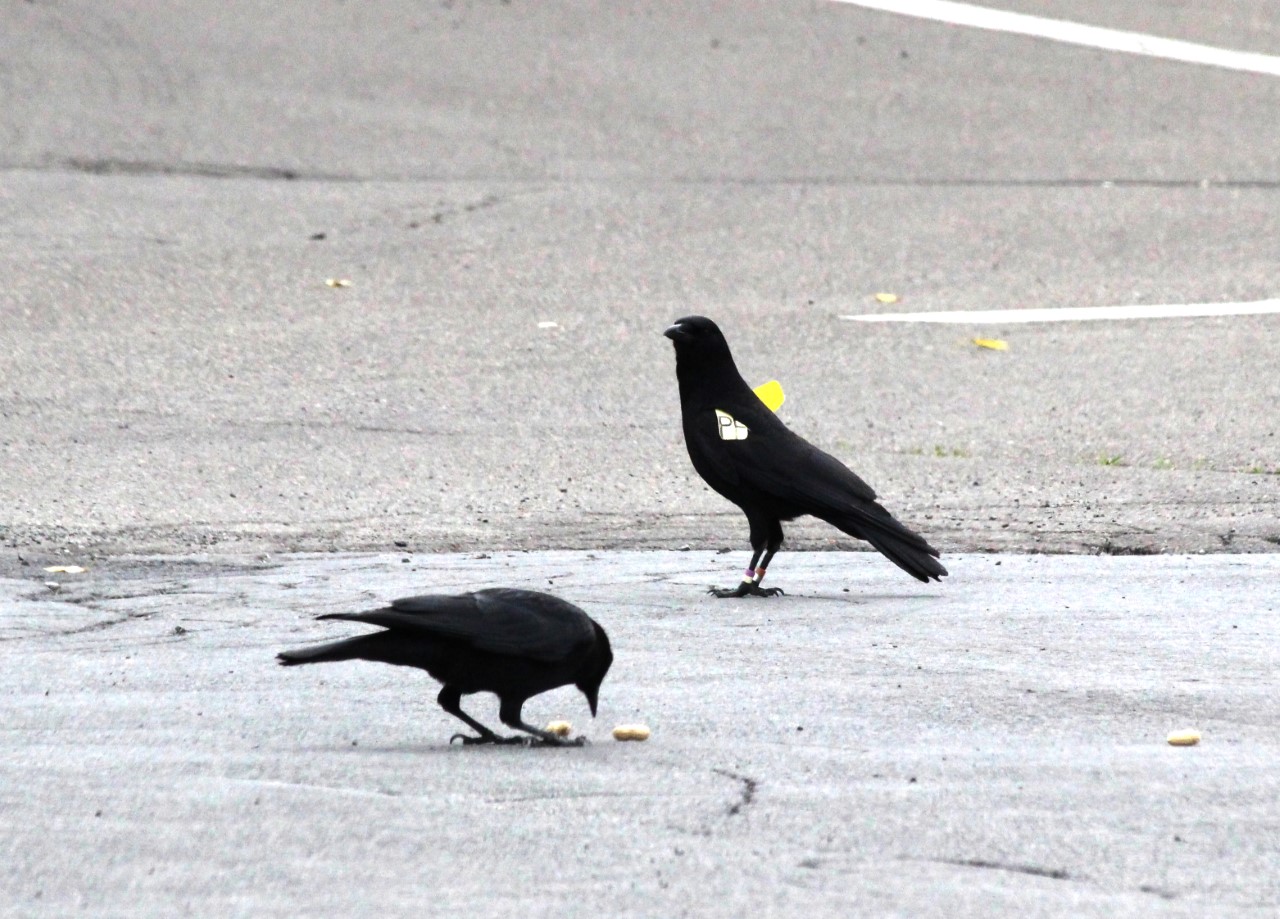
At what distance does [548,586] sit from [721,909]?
3581 millimetres

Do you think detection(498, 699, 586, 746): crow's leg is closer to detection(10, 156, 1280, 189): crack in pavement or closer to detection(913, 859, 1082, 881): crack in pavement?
detection(913, 859, 1082, 881): crack in pavement

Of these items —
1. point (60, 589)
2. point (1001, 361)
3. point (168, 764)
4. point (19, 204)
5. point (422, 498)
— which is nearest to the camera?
point (168, 764)

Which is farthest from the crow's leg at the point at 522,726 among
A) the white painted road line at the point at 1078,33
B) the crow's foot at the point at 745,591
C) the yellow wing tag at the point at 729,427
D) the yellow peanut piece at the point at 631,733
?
the white painted road line at the point at 1078,33


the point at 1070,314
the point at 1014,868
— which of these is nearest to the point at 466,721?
the point at 1014,868

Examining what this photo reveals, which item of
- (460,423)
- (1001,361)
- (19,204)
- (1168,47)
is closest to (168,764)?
(460,423)

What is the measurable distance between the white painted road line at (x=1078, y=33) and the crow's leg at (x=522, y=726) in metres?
12.4

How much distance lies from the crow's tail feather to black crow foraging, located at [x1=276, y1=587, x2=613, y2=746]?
2.25 m

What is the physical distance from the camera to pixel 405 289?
1252cm

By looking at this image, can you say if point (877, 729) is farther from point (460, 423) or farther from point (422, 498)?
point (460, 423)

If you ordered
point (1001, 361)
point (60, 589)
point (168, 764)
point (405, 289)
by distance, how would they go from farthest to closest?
point (405, 289)
point (1001, 361)
point (60, 589)
point (168, 764)

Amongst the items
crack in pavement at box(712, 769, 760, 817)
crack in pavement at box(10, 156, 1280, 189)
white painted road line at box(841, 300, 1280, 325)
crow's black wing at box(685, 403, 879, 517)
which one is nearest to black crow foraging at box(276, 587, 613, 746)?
A: crack in pavement at box(712, 769, 760, 817)

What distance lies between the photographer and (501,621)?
16.6 feet

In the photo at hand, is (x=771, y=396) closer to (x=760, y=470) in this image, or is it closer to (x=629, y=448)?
(x=760, y=470)

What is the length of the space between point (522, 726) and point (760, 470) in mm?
2532
